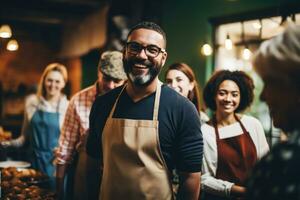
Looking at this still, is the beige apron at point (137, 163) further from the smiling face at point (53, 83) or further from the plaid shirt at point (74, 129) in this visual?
the smiling face at point (53, 83)

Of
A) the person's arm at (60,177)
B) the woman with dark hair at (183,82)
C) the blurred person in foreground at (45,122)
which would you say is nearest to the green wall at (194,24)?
the blurred person in foreground at (45,122)

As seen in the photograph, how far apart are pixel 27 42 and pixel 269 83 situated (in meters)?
13.4

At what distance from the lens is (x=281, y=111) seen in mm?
1730

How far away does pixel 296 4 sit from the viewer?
175 inches

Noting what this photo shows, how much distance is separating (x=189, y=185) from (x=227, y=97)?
1.22m

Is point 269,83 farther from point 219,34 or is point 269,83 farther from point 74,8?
point 74,8

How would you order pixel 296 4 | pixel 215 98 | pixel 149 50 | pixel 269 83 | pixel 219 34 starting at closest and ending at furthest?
1. pixel 269 83
2. pixel 149 50
3. pixel 215 98
4. pixel 296 4
5. pixel 219 34

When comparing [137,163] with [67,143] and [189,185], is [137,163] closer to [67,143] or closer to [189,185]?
[189,185]

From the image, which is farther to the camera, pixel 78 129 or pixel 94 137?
pixel 78 129

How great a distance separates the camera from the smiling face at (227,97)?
3627 millimetres

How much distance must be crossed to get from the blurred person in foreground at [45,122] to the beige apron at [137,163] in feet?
9.66

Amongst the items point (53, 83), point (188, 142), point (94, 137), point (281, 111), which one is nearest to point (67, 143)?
point (94, 137)

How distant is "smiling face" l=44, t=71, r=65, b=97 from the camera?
558 cm

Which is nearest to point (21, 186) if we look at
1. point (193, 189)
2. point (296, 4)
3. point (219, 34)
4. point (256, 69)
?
point (193, 189)
